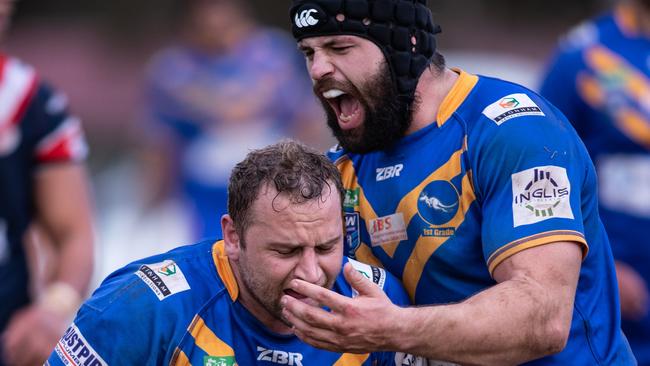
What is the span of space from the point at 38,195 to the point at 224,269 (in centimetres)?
206

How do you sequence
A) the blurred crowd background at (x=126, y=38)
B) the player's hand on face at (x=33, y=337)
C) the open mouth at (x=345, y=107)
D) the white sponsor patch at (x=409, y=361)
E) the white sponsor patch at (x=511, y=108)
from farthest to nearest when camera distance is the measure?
the blurred crowd background at (x=126, y=38), the player's hand on face at (x=33, y=337), the open mouth at (x=345, y=107), the white sponsor patch at (x=409, y=361), the white sponsor patch at (x=511, y=108)

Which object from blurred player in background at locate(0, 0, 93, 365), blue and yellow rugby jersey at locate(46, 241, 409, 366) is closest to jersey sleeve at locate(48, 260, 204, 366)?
blue and yellow rugby jersey at locate(46, 241, 409, 366)

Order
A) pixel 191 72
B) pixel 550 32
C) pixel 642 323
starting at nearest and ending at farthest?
pixel 642 323 → pixel 191 72 → pixel 550 32

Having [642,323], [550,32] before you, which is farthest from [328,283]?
[550,32]

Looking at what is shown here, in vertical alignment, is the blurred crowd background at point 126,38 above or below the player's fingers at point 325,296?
below

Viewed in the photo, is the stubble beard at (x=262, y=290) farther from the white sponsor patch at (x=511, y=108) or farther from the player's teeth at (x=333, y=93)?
the white sponsor patch at (x=511, y=108)

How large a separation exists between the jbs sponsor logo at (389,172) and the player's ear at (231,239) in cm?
58

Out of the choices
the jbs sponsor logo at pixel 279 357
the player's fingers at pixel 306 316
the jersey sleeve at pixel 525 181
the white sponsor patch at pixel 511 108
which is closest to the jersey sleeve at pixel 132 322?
the jbs sponsor logo at pixel 279 357

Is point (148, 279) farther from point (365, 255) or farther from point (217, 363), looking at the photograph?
point (365, 255)

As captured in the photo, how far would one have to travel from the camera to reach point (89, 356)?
4.12 meters

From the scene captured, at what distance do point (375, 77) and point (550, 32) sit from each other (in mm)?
15512

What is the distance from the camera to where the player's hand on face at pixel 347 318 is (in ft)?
12.3

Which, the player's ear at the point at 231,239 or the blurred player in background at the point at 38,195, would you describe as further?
the blurred player in background at the point at 38,195

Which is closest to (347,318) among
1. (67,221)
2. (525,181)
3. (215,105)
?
(525,181)
